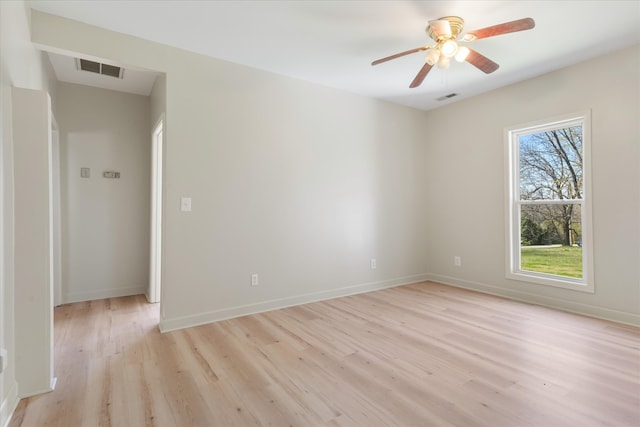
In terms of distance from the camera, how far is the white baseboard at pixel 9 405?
5.31ft

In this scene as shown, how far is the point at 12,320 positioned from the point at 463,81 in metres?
4.62

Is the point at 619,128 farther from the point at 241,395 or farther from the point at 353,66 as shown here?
the point at 241,395

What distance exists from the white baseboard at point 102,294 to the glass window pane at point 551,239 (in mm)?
5037

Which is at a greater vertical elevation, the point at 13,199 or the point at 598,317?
the point at 13,199

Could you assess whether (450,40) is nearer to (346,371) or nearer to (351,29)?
(351,29)

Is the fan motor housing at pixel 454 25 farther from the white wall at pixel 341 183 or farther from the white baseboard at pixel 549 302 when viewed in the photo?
the white baseboard at pixel 549 302

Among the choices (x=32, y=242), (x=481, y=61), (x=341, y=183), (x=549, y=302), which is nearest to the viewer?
(x=32, y=242)

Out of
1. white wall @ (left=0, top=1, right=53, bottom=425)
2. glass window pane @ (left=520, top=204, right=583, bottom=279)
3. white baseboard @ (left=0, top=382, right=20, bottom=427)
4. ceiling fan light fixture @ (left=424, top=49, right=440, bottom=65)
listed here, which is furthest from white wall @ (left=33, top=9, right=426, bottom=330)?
ceiling fan light fixture @ (left=424, top=49, right=440, bottom=65)

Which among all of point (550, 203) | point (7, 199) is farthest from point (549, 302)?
point (7, 199)

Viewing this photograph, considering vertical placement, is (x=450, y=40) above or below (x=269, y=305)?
above

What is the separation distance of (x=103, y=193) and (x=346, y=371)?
3739mm

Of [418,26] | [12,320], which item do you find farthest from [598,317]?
[12,320]

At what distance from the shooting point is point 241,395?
1925 mm

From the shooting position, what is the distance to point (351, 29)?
8.84 feet
